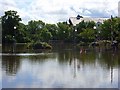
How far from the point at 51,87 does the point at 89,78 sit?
2795mm

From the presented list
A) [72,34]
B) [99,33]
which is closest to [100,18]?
[72,34]

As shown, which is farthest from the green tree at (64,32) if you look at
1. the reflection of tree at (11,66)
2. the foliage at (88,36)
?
the reflection of tree at (11,66)

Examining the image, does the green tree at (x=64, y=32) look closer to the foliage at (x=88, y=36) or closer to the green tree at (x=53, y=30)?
the green tree at (x=53, y=30)

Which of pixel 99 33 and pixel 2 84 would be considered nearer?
pixel 2 84

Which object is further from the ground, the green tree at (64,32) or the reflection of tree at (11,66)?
the green tree at (64,32)

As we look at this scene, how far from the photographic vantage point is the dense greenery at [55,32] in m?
58.0

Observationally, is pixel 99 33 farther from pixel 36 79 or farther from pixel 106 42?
pixel 36 79

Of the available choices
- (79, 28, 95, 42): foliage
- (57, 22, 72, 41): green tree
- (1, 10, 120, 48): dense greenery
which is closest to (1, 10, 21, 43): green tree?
(1, 10, 120, 48): dense greenery

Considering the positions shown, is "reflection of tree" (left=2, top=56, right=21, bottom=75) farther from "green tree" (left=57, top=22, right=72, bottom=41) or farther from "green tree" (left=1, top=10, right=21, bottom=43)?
"green tree" (left=57, top=22, right=72, bottom=41)

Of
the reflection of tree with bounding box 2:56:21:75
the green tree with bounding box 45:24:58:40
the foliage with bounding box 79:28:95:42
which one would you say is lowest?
the reflection of tree with bounding box 2:56:21:75

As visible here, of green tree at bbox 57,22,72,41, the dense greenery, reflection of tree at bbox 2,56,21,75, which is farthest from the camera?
green tree at bbox 57,22,72,41

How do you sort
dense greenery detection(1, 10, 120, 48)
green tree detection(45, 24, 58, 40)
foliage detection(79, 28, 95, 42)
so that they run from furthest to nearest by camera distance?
1. green tree detection(45, 24, 58, 40)
2. foliage detection(79, 28, 95, 42)
3. dense greenery detection(1, 10, 120, 48)

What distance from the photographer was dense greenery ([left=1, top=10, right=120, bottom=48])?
2284 inches

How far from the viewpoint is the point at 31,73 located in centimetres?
1622
